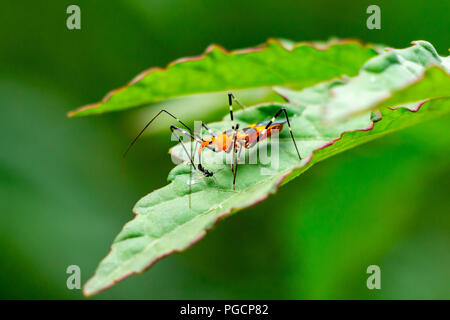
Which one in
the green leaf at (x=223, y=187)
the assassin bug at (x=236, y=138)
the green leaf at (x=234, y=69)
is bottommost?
the green leaf at (x=223, y=187)

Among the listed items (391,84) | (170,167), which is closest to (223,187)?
(391,84)

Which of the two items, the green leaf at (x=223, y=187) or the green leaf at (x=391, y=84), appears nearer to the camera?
the green leaf at (x=391, y=84)

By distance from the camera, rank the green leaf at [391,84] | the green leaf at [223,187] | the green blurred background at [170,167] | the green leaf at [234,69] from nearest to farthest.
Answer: the green leaf at [391,84] < the green leaf at [223,187] < the green leaf at [234,69] < the green blurred background at [170,167]

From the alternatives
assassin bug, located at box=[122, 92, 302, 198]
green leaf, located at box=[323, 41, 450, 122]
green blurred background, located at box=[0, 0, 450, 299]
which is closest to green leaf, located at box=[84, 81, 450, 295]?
assassin bug, located at box=[122, 92, 302, 198]

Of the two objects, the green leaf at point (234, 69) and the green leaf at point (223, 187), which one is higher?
the green leaf at point (234, 69)

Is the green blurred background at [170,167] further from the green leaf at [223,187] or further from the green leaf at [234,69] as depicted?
the green leaf at [223,187]

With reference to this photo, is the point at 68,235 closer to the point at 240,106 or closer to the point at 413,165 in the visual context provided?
the point at 240,106

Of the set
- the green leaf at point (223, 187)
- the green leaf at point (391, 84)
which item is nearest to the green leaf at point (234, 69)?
the green leaf at point (223, 187)

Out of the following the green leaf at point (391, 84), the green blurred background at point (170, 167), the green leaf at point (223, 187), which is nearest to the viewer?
the green leaf at point (391, 84)
